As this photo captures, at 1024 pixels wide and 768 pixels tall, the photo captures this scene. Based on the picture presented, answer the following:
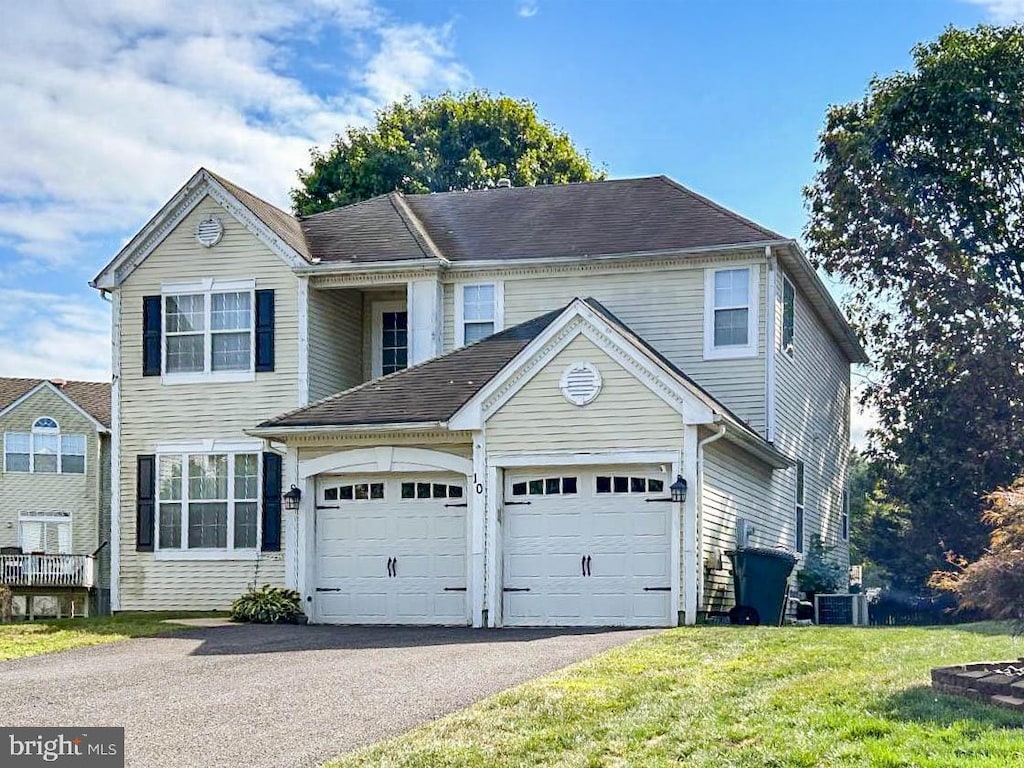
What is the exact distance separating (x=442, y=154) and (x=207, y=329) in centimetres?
1983

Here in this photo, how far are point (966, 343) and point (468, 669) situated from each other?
21.5m

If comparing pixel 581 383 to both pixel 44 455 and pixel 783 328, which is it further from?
pixel 44 455

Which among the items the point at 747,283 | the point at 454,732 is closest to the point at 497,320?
the point at 747,283

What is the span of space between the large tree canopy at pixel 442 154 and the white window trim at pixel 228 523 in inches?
703

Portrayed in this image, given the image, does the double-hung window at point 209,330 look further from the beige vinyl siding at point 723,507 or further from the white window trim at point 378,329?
the beige vinyl siding at point 723,507

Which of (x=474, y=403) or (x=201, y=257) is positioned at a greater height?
(x=201, y=257)

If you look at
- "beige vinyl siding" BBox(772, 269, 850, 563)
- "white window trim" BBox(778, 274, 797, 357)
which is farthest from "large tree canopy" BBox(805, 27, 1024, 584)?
"white window trim" BBox(778, 274, 797, 357)

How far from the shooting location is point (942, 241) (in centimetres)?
3231

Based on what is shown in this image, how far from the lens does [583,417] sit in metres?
19.0

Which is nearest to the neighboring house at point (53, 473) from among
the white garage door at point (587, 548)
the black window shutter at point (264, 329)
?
the black window shutter at point (264, 329)

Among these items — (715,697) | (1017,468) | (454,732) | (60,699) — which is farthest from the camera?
(1017,468)

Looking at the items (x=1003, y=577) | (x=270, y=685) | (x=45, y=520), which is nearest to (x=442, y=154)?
(x=45, y=520)

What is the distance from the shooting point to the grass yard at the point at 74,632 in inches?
648

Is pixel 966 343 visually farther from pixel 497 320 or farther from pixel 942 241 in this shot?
pixel 497 320
